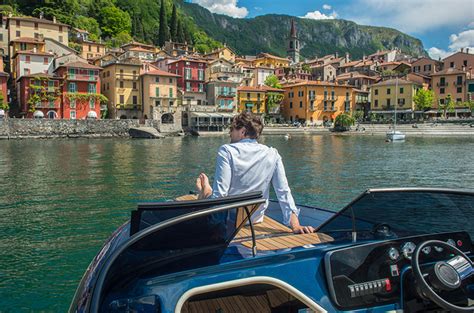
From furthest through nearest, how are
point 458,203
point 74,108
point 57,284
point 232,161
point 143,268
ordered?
point 74,108
point 57,284
point 232,161
point 458,203
point 143,268

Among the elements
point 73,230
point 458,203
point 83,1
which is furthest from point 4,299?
point 83,1

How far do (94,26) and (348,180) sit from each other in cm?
10935

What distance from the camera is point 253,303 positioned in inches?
127

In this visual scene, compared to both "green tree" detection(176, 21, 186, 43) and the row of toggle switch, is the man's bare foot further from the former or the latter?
"green tree" detection(176, 21, 186, 43)

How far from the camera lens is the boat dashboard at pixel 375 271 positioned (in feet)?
10.4

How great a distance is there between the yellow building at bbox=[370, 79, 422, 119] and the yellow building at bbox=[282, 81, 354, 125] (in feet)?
20.8

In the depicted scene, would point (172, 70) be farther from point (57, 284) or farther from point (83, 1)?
point (57, 284)

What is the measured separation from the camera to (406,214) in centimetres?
402

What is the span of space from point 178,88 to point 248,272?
272 ft

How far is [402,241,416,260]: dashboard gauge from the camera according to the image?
10.9 ft

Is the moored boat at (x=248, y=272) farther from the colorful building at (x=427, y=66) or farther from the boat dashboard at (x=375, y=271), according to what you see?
the colorful building at (x=427, y=66)

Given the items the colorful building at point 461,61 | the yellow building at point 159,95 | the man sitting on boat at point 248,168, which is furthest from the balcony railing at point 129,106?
the colorful building at point 461,61

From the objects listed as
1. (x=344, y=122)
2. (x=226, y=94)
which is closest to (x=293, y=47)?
(x=226, y=94)

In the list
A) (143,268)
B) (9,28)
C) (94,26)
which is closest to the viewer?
(143,268)
